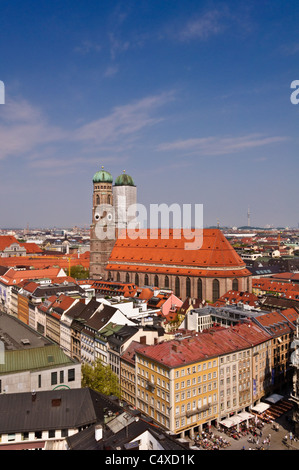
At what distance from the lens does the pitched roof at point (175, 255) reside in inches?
4195

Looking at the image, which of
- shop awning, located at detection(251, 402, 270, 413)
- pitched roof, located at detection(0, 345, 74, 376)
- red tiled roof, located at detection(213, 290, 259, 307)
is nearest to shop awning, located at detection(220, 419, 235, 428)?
shop awning, located at detection(251, 402, 270, 413)

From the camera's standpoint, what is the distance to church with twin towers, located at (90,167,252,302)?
10538cm

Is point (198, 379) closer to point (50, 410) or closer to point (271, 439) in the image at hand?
point (271, 439)

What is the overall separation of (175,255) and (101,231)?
29147mm

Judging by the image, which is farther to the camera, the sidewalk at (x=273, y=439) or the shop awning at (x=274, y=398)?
the shop awning at (x=274, y=398)

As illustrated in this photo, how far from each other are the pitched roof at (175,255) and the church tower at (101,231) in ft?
9.94

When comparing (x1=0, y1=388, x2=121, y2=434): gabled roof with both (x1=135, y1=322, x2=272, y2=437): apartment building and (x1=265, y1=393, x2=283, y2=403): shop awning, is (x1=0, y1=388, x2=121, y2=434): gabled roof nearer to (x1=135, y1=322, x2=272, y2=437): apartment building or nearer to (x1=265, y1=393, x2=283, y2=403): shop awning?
(x1=135, y1=322, x2=272, y2=437): apartment building

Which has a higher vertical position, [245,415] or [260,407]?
[245,415]

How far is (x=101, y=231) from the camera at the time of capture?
133 metres

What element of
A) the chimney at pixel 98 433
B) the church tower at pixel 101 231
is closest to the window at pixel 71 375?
the chimney at pixel 98 433

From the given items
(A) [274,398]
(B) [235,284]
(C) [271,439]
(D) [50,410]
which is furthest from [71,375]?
(B) [235,284]

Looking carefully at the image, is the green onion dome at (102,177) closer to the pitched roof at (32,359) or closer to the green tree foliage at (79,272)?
the green tree foliage at (79,272)
